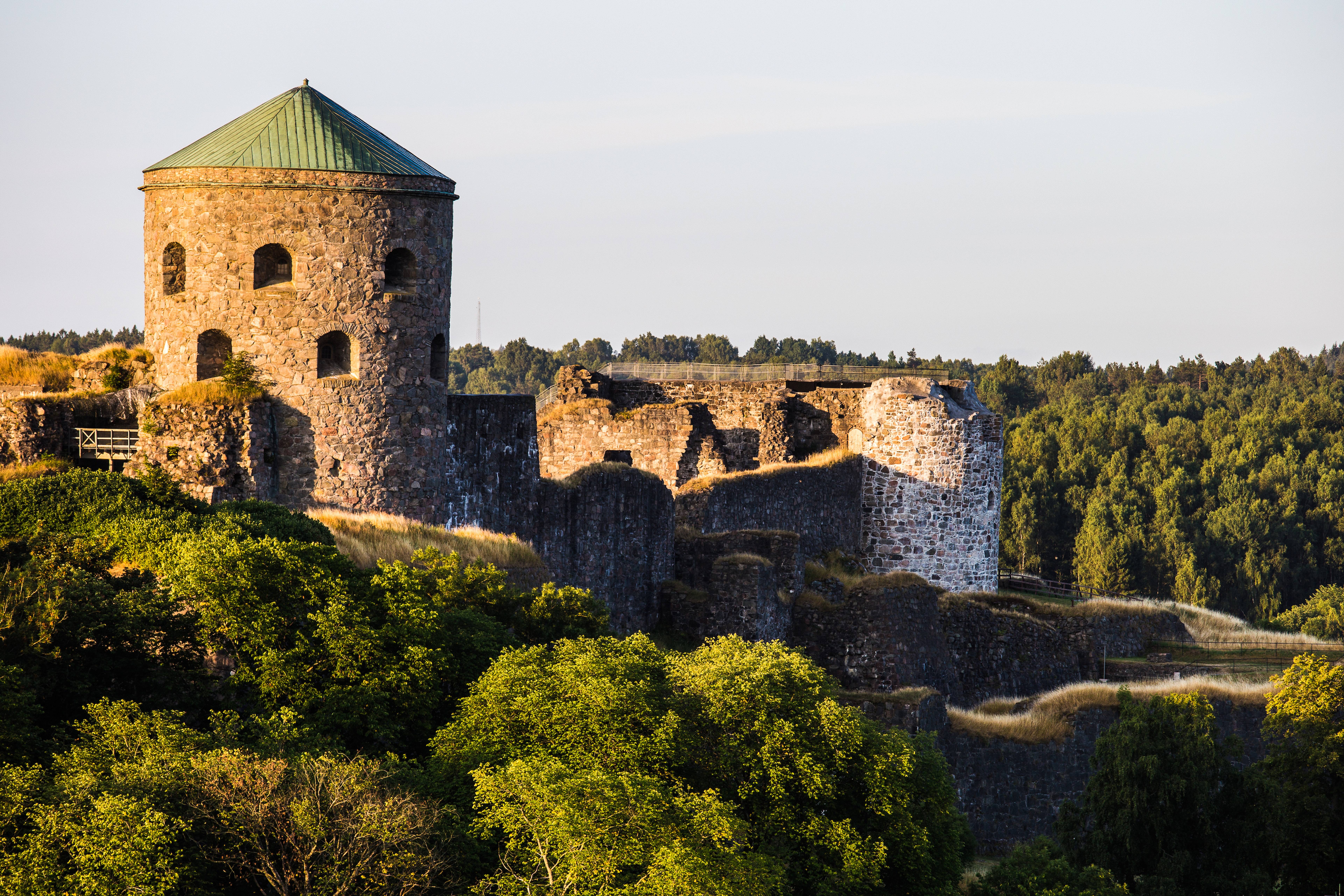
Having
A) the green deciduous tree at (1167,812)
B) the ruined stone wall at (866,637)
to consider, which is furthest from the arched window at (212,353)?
the green deciduous tree at (1167,812)

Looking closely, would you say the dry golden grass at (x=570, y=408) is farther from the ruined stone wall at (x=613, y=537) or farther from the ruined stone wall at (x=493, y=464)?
the ruined stone wall at (x=493, y=464)

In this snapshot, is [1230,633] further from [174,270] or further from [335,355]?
[174,270]

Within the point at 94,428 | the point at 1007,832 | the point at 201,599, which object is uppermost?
the point at 94,428

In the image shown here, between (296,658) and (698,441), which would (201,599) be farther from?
(698,441)

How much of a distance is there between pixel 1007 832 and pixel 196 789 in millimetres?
17188

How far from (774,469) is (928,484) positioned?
4.17 m

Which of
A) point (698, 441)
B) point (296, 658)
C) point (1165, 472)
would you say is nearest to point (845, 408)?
point (698, 441)

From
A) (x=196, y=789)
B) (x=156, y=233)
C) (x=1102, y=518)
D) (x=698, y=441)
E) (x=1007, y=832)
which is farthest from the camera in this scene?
(x=1102, y=518)

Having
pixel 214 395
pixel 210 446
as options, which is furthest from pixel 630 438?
pixel 210 446

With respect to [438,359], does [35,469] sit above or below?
below

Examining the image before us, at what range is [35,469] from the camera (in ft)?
71.3

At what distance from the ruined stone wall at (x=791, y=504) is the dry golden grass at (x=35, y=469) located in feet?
41.6

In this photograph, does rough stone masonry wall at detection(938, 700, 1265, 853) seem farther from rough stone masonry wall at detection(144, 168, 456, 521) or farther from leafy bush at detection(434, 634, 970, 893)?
rough stone masonry wall at detection(144, 168, 456, 521)

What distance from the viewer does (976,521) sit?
1490 inches
